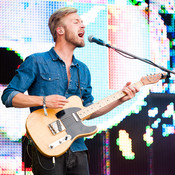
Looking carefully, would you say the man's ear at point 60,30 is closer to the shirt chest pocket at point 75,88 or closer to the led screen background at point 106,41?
the shirt chest pocket at point 75,88

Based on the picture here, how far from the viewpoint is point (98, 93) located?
11.2 ft

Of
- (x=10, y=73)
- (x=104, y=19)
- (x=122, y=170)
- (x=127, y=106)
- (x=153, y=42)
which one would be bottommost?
(x=122, y=170)

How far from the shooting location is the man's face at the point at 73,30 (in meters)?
2.56

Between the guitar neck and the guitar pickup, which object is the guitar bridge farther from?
the guitar neck

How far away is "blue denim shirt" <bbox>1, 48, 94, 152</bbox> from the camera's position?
2.23m

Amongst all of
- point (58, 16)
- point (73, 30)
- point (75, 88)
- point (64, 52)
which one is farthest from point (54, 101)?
point (58, 16)

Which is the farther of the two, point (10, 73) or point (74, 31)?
point (10, 73)

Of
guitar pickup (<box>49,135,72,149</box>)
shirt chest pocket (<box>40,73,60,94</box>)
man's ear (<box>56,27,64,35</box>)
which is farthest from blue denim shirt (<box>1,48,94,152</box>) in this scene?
man's ear (<box>56,27,64,35</box>)

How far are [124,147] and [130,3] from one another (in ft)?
5.24

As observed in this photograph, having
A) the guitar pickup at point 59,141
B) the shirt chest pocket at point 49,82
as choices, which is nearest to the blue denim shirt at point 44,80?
the shirt chest pocket at point 49,82

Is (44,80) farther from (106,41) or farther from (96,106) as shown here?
(106,41)

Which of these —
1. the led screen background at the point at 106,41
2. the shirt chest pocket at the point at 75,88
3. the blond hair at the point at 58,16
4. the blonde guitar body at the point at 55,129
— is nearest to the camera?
the blonde guitar body at the point at 55,129

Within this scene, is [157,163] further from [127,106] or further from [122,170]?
[127,106]

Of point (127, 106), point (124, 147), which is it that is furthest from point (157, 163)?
point (127, 106)
